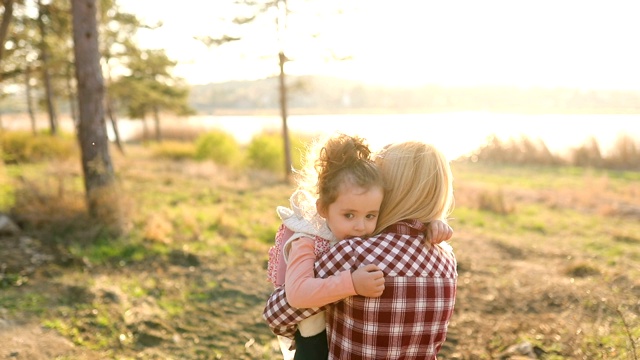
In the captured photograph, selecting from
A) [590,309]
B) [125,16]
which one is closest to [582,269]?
[590,309]

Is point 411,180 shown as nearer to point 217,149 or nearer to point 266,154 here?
point 266,154

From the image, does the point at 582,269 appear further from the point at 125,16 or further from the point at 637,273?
the point at 125,16

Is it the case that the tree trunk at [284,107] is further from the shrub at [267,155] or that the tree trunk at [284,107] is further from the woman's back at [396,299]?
the woman's back at [396,299]

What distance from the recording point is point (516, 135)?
22.4 metres

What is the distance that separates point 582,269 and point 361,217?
550 cm

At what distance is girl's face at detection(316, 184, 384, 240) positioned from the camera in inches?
71.9

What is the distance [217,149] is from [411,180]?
58.5 ft

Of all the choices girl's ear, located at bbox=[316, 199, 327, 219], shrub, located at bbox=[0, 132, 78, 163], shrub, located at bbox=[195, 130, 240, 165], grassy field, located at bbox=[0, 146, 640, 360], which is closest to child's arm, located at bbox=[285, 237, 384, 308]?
girl's ear, located at bbox=[316, 199, 327, 219]

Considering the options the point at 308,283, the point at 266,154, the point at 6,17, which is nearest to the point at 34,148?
the point at 266,154

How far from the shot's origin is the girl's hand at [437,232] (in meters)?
1.87

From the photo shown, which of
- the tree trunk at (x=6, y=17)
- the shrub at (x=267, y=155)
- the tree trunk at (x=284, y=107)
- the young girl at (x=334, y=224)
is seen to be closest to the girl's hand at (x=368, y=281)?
the young girl at (x=334, y=224)

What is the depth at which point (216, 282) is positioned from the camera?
230 inches

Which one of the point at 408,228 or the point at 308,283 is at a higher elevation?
the point at 408,228

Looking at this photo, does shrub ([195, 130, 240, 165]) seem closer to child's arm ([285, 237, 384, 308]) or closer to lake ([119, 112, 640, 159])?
lake ([119, 112, 640, 159])
